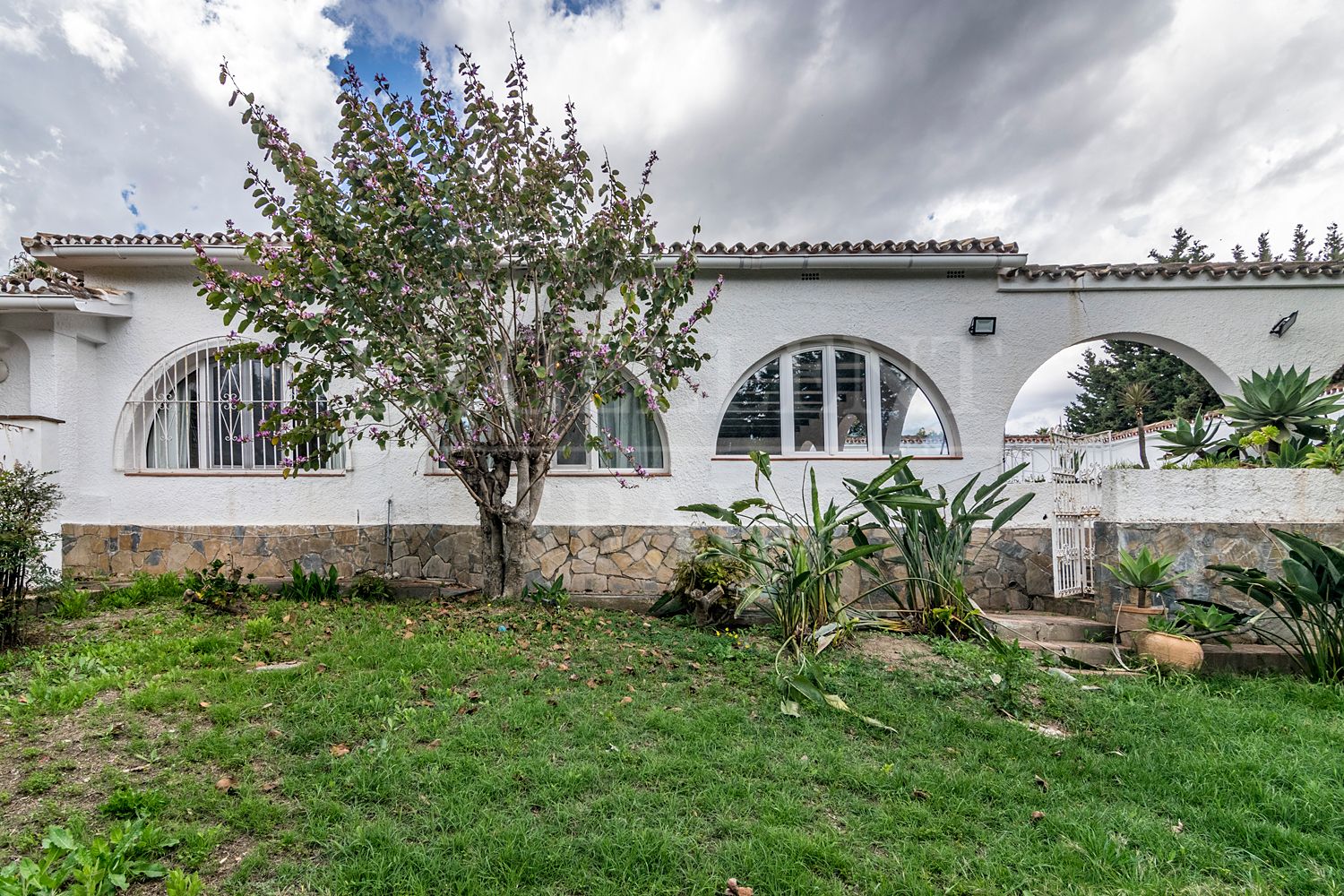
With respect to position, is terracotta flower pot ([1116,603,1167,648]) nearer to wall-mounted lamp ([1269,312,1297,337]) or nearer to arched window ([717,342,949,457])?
arched window ([717,342,949,457])

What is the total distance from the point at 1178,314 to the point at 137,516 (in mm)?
14444

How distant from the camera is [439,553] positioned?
7676mm

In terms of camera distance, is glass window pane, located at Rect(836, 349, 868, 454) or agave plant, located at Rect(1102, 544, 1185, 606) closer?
agave plant, located at Rect(1102, 544, 1185, 606)

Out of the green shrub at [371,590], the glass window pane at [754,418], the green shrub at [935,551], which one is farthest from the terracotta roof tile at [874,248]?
the green shrub at [371,590]

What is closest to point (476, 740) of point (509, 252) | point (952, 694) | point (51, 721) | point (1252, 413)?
point (51, 721)

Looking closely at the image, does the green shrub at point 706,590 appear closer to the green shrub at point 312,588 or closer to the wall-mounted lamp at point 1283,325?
the green shrub at point 312,588

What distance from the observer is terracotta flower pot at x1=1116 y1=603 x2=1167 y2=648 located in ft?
17.4

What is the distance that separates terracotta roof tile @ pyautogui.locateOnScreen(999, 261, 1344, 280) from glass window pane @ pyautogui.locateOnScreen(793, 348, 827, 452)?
113 inches

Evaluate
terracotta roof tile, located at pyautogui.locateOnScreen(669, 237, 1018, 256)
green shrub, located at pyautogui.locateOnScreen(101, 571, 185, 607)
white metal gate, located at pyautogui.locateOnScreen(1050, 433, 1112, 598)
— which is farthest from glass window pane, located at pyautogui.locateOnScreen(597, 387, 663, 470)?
green shrub, located at pyautogui.locateOnScreen(101, 571, 185, 607)

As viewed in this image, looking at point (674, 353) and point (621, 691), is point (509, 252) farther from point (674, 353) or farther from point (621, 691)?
point (621, 691)

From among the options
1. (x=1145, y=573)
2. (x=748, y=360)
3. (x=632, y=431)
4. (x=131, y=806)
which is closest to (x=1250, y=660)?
(x=1145, y=573)

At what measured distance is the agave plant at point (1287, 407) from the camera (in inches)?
239

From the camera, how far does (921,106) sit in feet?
31.3

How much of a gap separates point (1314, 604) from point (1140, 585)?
112 centimetres
